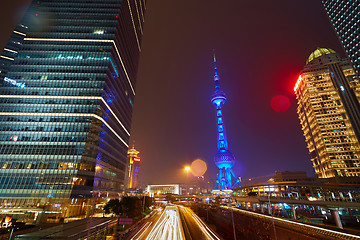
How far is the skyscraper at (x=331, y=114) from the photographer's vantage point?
10023 cm

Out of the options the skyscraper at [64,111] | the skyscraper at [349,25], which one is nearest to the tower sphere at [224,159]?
the skyscraper at [64,111]

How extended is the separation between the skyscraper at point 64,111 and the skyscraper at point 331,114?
121012mm

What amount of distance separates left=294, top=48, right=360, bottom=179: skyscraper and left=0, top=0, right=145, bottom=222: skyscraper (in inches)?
4764

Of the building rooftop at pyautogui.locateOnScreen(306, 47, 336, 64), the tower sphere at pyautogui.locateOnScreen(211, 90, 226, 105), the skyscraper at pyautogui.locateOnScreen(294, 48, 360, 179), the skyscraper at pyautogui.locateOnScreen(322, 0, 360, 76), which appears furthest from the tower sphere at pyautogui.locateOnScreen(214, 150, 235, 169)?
the skyscraper at pyautogui.locateOnScreen(322, 0, 360, 76)

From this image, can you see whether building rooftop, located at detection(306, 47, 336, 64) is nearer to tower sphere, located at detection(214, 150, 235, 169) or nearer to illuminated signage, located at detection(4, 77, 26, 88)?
tower sphere, located at detection(214, 150, 235, 169)

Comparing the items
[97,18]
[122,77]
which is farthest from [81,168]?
[97,18]

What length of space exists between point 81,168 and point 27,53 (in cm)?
6690

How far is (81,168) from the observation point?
237 feet

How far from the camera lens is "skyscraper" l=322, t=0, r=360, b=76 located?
9350 cm

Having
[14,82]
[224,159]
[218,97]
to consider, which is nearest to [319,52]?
[218,97]

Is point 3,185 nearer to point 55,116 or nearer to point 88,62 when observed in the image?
point 55,116

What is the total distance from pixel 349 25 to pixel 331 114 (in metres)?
49.4

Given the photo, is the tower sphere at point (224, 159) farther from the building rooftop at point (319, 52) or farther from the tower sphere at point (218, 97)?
the building rooftop at point (319, 52)

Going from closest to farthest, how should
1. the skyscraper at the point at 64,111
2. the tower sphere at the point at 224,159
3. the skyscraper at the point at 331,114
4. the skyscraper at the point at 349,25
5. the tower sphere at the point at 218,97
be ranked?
the skyscraper at the point at 64,111
the skyscraper at the point at 349,25
the skyscraper at the point at 331,114
the tower sphere at the point at 224,159
the tower sphere at the point at 218,97
